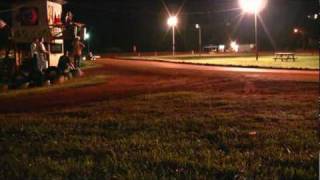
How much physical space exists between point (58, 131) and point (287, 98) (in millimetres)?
7293

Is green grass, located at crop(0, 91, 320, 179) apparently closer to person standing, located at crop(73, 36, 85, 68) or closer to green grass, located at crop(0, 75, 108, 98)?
green grass, located at crop(0, 75, 108, 98)

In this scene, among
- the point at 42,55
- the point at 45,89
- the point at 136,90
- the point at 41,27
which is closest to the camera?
the point at 136,90

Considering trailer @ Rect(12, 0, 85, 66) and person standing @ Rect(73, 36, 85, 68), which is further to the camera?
person standing @ Rect(73, 36, 85, 68)

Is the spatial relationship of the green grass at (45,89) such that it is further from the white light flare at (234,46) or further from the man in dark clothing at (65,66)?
the white light flare at (234,46)

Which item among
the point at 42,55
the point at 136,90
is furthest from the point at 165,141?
the point at 42,55

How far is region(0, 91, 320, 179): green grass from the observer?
22.5ft

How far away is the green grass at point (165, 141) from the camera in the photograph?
269 inches

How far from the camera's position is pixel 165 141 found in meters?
8.88

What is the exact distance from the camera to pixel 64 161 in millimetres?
7523

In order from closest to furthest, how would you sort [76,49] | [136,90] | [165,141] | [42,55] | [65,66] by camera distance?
1. [165,141]
2. [136,90]
3. [42,55]
4. [65,66]
5. [76,49]

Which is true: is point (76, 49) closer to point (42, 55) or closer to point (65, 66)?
point (65, 66)

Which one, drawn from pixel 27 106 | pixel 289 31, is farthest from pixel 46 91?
pixel 289 31

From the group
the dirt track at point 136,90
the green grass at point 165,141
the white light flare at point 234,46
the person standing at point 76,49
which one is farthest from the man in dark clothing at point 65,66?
the white light flare at point 234,46

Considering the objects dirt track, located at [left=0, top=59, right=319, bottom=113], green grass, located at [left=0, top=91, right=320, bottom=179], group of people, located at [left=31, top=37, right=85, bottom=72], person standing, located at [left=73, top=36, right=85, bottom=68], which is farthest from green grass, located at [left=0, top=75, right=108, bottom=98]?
green grass, located at [left=0, top=91, right=320, bottom=179]
